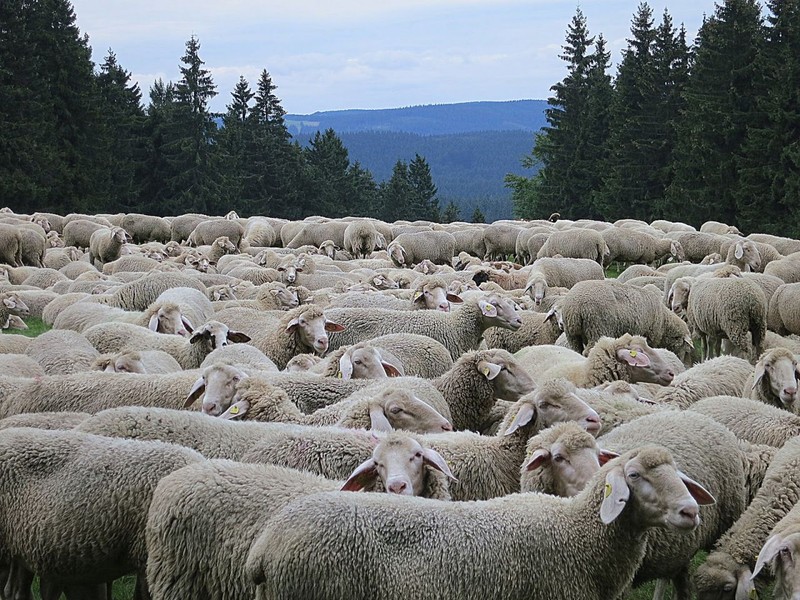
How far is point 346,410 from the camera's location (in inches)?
240

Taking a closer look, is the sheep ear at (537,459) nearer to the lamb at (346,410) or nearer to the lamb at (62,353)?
the lamb at (346,410)

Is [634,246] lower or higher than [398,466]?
lower

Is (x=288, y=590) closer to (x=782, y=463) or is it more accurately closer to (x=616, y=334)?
(x=782, y=463)

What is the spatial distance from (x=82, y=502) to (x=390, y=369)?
3.28m

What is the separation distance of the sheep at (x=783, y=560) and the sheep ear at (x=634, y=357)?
3054mm

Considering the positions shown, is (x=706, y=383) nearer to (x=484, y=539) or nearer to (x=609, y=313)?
(x=609, y=313)

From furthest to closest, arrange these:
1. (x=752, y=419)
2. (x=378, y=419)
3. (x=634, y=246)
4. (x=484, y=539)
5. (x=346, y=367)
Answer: (x=634, y=246) < (x=346, y=367) < (x=752, y=419) < (x=378, y=419) < (x=484, y=539)

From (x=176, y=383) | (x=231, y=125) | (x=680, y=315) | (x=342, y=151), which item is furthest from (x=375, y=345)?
(x=342, y=151)

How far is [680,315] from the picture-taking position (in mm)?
12898

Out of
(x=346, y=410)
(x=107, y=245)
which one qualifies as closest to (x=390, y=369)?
(x=346, y=410)

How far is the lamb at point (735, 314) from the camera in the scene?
11156 mm

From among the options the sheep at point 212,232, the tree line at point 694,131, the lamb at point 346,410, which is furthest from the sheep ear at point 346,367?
the tree line at point 694,131

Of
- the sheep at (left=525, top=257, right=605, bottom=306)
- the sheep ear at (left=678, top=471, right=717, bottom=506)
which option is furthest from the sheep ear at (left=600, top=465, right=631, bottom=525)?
the sheep at (left=525, top=257, right=605, bottom=306)

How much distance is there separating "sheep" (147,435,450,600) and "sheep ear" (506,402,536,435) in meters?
1.31
